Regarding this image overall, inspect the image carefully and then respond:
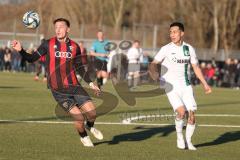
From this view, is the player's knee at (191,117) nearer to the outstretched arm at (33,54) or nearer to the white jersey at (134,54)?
the outstretched arm at (33,54)

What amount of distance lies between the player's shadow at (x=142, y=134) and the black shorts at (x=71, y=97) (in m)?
0.91

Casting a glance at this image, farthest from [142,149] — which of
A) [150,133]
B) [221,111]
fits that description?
[221,111]

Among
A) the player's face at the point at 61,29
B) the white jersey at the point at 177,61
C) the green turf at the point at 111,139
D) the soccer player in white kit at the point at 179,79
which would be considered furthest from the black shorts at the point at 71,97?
the white jersey at the point at 177,61

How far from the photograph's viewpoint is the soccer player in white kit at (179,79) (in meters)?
12.0

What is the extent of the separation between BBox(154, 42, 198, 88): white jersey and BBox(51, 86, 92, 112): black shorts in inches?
56.8

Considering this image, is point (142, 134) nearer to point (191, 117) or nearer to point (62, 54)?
point (191, 117)

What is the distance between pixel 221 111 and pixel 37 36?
32264mm

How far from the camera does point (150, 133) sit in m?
14.4

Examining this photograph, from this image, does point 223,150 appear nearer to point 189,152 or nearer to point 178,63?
point 189,152

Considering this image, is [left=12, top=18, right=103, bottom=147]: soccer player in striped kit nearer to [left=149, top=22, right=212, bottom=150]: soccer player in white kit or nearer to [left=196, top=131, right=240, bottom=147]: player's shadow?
[left=149, top=22, right=212, bottom=150]: soccer player in white kit

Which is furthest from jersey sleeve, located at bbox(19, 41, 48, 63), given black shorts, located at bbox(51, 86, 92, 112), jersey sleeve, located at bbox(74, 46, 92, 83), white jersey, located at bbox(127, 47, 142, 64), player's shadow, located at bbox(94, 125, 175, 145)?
white jersey, located at bbox(127, 47, 142, 64)

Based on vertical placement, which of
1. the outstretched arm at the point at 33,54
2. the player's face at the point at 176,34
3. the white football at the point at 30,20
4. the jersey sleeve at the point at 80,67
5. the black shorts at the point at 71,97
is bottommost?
the black shorts at the point at 71,97

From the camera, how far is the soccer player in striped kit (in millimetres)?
11781

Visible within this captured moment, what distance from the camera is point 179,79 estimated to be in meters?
12.1
